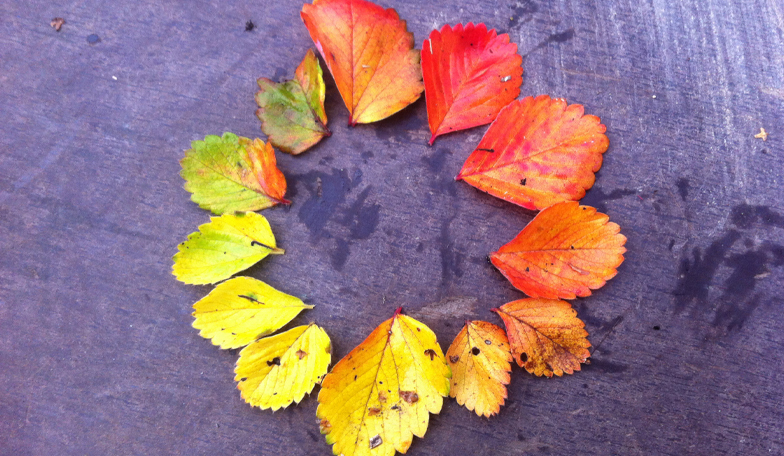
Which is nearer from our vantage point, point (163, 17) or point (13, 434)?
point (13, 434)

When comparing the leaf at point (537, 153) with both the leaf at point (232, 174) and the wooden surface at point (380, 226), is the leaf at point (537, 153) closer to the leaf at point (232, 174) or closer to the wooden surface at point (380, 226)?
the wooden surface at point (380, 226)

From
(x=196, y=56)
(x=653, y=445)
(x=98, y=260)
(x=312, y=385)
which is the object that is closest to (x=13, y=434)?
(x=98, y=260)

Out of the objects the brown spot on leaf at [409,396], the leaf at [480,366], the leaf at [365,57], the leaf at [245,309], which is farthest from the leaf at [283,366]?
the leaf at [365,57]

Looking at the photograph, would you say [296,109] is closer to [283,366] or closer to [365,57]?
[365,57]

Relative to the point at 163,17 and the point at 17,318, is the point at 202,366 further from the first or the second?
the point at 163,17

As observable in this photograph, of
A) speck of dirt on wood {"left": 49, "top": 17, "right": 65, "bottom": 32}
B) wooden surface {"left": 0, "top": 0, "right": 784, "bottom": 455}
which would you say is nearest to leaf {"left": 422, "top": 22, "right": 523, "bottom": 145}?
wooden surface {"left": 0, "top": 0, "right": 784, "bottom": 455}
